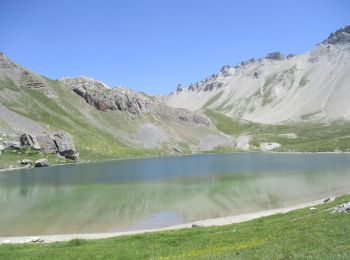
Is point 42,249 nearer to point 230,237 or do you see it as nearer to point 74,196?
point 230,237

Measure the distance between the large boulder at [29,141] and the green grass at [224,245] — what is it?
159 m

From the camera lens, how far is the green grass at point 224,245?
2191 centimetres

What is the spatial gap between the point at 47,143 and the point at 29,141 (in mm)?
9456

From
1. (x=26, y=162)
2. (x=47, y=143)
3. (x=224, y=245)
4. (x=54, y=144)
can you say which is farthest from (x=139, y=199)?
(x=54, y=144)

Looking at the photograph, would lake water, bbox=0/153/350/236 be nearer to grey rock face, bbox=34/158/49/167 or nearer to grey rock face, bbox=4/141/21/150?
grey rock face, bbox=34/158/49/167

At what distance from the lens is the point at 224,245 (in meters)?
29.2

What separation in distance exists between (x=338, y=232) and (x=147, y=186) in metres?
68.6

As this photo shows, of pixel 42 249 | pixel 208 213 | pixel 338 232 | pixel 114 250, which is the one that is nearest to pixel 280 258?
pixel 338 232

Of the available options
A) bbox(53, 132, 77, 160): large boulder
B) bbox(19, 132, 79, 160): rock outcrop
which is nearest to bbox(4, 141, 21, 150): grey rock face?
bbox(19, 132, 79, 160): rock outcrop

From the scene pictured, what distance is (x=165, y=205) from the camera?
6600cm

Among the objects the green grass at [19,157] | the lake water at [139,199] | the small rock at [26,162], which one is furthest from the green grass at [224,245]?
the small rock at [26,162]

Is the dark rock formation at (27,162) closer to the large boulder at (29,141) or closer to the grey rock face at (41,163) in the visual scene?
the grey rock face at (41,163)

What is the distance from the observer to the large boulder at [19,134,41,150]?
617ft

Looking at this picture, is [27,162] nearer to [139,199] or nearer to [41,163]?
[41,163]
